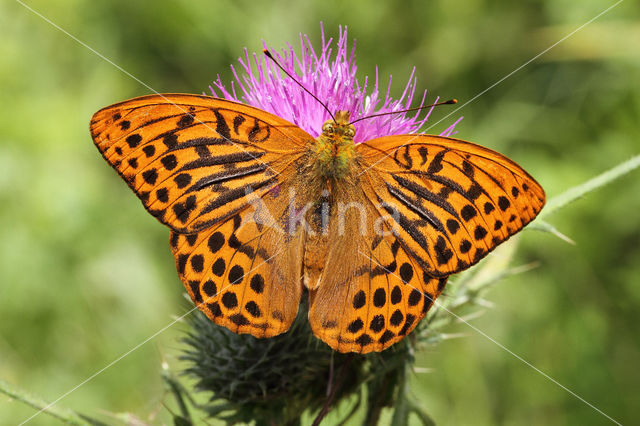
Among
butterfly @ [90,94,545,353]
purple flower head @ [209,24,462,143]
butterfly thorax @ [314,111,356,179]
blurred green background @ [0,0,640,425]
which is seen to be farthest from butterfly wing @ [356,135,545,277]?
blurred green background @ [0,0,640,425]

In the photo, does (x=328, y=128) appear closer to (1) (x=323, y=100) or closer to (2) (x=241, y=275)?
(1) (x=323, y=100)

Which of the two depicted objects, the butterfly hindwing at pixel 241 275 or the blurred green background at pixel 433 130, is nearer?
the butterfly hindwing at pixel 241 275

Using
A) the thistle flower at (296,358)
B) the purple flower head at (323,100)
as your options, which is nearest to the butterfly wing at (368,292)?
the thistle flower at (296,358)

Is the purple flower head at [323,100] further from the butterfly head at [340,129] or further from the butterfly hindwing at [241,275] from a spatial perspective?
the butterfly hindwing at [241,275]

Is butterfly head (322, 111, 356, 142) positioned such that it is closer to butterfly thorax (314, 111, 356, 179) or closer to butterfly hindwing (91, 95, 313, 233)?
butterfly thorax (314, 111, 356, 179)

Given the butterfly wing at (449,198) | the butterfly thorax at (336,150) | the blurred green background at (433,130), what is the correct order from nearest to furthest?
1. the butterfly wing at (449,198)
2. the butterfly thorax at (336,150)
3. the blurred green background at (433,130)

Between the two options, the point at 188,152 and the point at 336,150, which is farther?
the point at 336,150

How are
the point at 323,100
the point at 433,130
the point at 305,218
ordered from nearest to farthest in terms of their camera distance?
the point at 305,218 → the point at 323,100 → the point at 433,130

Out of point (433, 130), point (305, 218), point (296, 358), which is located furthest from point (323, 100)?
point (433, 130)
